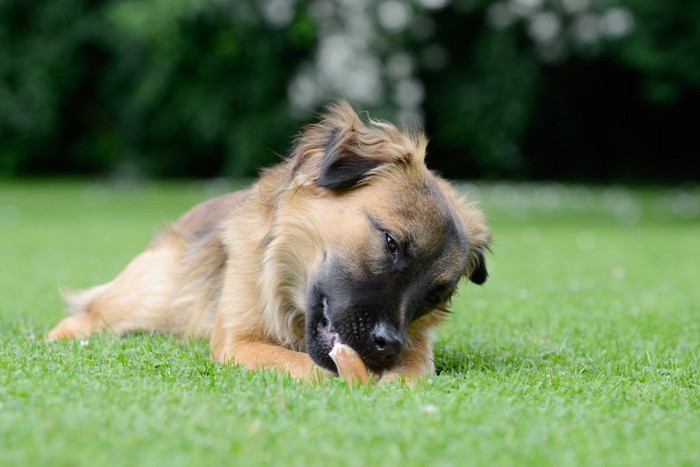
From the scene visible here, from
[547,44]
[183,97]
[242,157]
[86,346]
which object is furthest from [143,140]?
[86,346]

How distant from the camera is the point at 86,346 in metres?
5.54

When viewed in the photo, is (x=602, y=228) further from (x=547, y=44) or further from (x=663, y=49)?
(x=547, y=44)

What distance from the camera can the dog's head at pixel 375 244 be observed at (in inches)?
191

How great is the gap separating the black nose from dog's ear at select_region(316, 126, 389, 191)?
932 mm

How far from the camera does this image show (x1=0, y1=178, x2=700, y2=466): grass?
3.36 metres

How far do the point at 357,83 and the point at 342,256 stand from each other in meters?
21.5

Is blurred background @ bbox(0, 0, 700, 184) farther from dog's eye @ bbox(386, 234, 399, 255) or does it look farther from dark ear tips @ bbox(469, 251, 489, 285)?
dog's eye @ bbox(386, 234, 399, 255)

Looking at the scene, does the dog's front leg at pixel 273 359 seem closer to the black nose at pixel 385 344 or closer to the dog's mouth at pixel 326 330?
the dog's mouth at pixel 326 330

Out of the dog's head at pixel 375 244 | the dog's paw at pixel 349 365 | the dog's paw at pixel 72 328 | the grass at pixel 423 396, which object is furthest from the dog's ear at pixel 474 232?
the dog's paw at pixel 72 328

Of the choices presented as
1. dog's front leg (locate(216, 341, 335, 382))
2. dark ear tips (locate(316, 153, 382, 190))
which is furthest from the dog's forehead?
dog's front leg (locate(216, 341, 335, 382))

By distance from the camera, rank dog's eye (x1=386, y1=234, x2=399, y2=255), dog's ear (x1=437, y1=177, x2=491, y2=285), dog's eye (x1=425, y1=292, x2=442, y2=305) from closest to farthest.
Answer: dog's eye (x1=386, y1=234, x2=399, y2=255)
dog's eye (x1=425, y1=292, x2=442, y2=305)
dog's ear (x1=437, y1=177, x2=491, y2=285)

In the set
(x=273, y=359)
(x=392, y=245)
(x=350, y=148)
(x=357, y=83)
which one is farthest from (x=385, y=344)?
(x=357, y=83)

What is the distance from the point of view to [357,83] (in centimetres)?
2603

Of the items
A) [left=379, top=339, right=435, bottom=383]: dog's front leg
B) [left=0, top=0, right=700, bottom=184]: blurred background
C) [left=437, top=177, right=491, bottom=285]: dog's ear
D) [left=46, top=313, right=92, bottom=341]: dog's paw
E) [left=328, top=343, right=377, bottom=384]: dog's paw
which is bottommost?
[left=0, top=0, right=700, bottom=184]: blurred background
